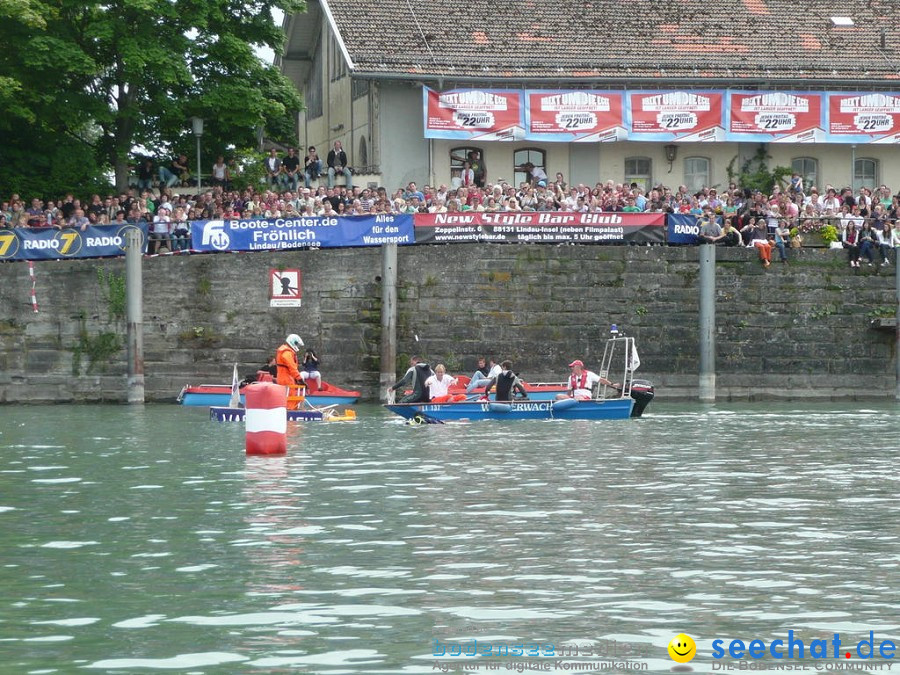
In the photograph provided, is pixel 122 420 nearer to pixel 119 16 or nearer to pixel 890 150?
pixel 119 16

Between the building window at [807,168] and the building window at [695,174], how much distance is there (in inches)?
103

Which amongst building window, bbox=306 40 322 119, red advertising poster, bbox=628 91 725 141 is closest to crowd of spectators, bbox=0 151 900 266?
red advertising poster, bbox=628 91 725 141

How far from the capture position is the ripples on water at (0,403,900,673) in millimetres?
10508

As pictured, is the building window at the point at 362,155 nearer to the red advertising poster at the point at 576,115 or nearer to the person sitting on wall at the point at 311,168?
the person sitting on wall at the point at 311,168

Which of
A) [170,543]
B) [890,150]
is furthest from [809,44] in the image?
[170,543]

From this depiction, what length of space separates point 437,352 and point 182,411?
6.43 m

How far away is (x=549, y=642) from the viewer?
10.2m

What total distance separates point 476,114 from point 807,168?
1033 centimetres

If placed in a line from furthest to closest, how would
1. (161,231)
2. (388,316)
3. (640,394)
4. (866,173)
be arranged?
1. (866,173)
2. (161,231)
3. (388,316)
4. (640,394)

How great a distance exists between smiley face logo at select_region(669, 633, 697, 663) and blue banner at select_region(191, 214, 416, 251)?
27.3 m

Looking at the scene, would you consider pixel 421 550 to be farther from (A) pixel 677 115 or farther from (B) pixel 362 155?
(B) pixel 362 155

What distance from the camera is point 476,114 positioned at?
42.3m

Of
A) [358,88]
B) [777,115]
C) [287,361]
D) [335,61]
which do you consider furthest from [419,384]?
[335,61]

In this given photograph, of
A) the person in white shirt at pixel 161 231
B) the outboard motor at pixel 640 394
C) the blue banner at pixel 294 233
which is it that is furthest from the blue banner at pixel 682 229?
the person in white shirt at pixel 161 231
